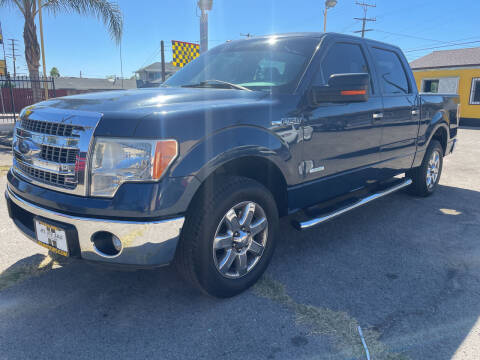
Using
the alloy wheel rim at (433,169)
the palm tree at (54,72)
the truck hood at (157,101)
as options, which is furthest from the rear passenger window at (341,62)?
the palm tree at (54,72)

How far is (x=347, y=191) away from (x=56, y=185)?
96.2 inches

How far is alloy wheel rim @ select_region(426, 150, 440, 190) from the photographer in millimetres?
5068

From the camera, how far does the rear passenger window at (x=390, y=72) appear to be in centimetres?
393

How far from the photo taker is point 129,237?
6.58ft

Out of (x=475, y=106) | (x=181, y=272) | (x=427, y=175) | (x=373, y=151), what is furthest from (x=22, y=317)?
(x=475, y=106)

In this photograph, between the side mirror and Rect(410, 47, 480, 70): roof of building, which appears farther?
Rect(410, 47, 480, 70): roof of building

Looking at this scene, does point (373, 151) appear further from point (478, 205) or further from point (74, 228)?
point (74, 228)

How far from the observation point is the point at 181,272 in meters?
2.33

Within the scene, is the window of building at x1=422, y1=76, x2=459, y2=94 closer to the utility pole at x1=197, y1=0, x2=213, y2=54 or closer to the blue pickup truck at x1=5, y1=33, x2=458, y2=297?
the utility pole at x1=197, y1=0, x2=213, y2=54

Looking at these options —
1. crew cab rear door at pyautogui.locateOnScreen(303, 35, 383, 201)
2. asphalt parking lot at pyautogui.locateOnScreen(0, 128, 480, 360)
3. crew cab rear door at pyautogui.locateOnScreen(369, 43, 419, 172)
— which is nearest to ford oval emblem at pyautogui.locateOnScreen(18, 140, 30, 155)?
asphalt parking lot at pyautogui.locateOnScreen(0, 128, 480, 360)

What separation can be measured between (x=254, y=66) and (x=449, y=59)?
21.9 m

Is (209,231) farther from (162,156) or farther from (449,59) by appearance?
(449,59)

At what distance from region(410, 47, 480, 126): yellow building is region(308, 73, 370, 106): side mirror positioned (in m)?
18.8

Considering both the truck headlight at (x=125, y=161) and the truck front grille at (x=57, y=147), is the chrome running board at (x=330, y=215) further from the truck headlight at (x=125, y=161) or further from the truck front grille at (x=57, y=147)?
the truck front grille at (x=57, y=147)
